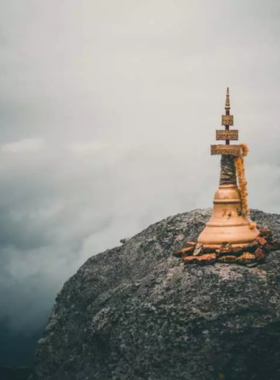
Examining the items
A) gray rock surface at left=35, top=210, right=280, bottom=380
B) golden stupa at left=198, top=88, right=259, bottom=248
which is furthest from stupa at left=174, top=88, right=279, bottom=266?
gray rock surface at left=35, top=210, right=280, bottom=380

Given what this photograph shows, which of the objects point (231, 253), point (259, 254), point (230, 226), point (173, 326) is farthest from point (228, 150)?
point (173, 326)

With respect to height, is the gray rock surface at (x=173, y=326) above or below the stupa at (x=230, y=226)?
below

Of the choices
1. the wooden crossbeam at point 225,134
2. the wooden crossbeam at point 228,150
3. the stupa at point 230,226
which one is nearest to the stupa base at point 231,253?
the stupa at point 230,226

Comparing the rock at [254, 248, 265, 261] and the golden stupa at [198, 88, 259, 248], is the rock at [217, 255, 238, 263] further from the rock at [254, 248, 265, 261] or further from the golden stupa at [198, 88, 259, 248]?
the rock at [254, 248, 265, 261]

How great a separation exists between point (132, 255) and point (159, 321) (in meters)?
4.47

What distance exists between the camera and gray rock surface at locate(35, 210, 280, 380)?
19.0 meters

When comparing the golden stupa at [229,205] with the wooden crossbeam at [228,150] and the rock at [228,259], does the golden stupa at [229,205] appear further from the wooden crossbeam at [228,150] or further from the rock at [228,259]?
the rock at [228,259]

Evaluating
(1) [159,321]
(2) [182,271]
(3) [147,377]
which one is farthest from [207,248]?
(3) [147,377]

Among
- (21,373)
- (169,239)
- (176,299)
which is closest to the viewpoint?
(176,299)

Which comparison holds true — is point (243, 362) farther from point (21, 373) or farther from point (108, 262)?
point (21, 373)

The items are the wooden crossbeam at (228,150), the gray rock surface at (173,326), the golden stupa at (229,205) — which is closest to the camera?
the gray rock surface at (173,326)

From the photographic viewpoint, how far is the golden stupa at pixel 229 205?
69.2ft

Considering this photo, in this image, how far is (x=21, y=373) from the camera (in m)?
28.6

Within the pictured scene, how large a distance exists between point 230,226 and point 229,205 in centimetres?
60
